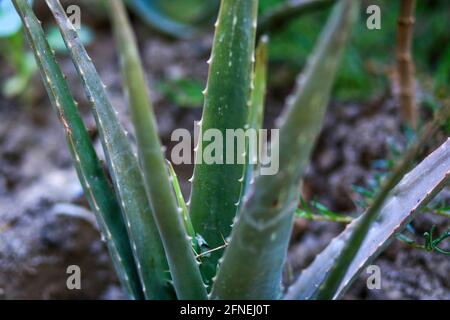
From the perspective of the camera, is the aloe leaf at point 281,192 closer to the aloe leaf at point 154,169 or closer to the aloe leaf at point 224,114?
the aloe leaf at point 154,169

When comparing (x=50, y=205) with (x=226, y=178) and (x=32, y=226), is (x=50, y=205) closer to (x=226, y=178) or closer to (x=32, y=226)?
(x=32, y=226)

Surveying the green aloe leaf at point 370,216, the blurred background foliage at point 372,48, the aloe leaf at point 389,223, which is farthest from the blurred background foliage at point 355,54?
the green aloe leaf at point 370,216

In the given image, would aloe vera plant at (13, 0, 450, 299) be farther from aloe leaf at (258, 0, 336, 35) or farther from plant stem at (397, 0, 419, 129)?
A: aloe leaf at (258, 0, 336, 35)

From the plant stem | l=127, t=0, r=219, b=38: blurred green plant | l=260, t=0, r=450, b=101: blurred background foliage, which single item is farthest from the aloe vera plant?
l=127, t=0, r=219, b=38: blurred green plant

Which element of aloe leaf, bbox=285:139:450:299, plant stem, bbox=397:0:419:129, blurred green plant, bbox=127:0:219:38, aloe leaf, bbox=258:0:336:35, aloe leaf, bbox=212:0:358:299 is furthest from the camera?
blurred green plant, bbox=127:0:219:38

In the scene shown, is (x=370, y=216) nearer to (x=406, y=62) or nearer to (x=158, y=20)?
(x=406, y=62)

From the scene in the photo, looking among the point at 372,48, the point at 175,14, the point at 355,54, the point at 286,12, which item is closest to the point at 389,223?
the point at 286,12
